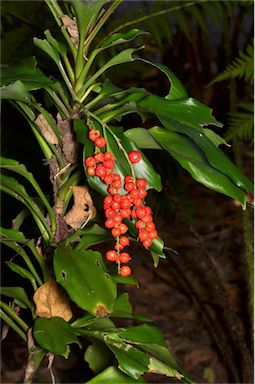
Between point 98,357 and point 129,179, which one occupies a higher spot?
point 129,179

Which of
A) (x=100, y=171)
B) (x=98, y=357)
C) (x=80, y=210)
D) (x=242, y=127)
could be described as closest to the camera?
(x=100, y=171)

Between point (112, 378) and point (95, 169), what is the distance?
0.30 metres

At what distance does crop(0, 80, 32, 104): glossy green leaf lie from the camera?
0.81 metres

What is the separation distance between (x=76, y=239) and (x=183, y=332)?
4.27 ft

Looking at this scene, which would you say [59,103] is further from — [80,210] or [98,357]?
[98,357]

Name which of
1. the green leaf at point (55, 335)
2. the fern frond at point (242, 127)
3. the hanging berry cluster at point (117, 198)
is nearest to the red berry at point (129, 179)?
the hanging berry cluster at point (117, 198)

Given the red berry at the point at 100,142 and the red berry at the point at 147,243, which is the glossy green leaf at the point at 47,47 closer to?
the red berry at the point at 100,142

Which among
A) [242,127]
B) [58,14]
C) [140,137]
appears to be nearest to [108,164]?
[140,137]

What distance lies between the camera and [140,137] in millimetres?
890

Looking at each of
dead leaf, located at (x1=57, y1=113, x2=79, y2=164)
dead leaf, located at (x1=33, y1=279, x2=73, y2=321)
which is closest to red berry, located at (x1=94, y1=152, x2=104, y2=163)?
dead leaf, located at (x1=57, y1=113, x2=79, y2=164)

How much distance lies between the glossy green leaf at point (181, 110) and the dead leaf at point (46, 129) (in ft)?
0.41

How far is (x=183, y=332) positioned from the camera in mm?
2146

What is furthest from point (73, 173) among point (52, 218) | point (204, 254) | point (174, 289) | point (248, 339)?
point (174, 289)

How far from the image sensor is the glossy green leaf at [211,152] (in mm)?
797
